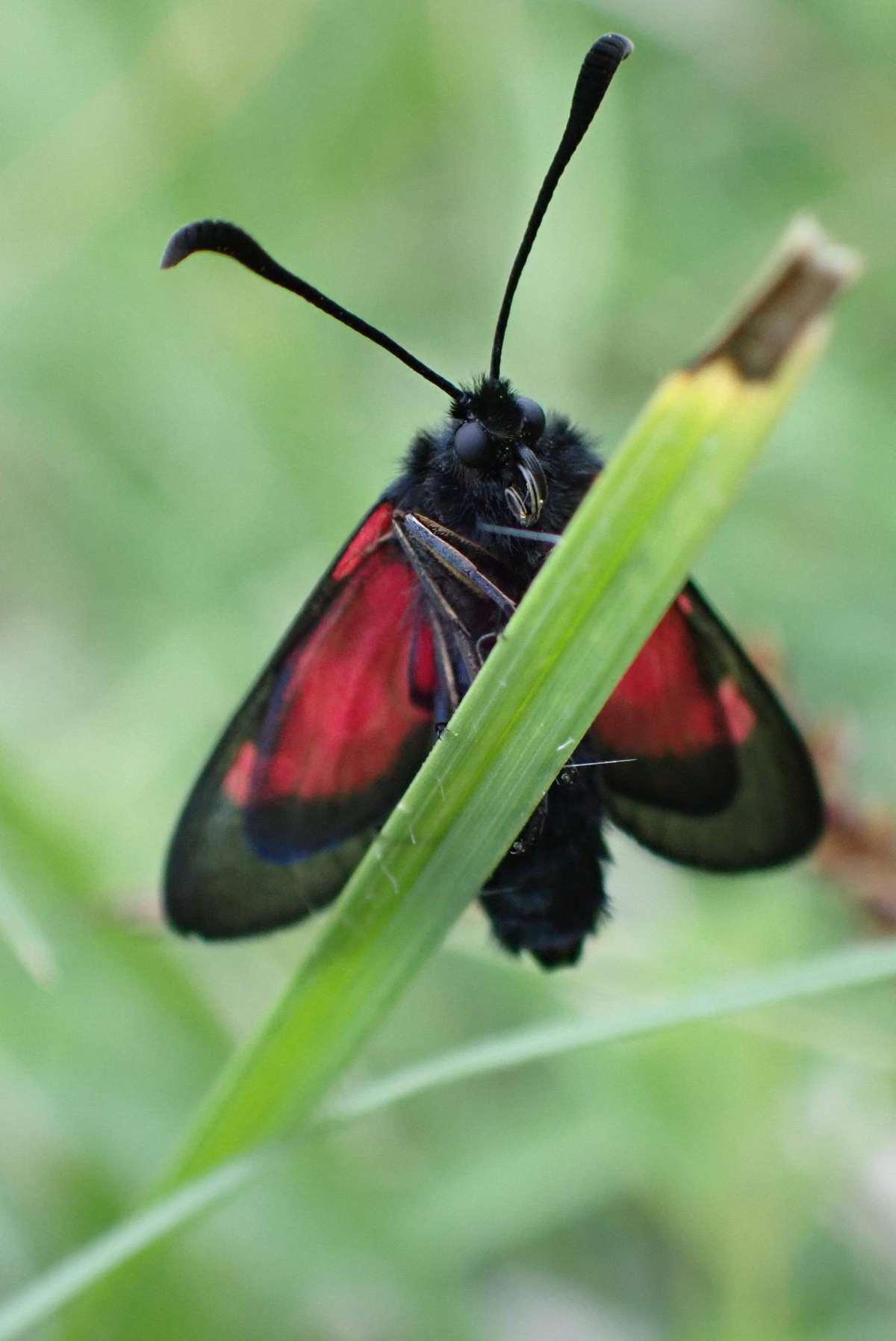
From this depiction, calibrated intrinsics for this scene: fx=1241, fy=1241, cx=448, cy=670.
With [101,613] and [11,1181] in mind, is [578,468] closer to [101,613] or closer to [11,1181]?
[11,1181]

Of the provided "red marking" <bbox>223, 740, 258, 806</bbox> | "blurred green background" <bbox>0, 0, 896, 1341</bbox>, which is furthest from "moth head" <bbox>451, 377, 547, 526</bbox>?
"blurred green background" <bbox>0, 0, 896, 1341</bbox>

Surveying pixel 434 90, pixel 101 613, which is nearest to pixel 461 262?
pixel 434 90

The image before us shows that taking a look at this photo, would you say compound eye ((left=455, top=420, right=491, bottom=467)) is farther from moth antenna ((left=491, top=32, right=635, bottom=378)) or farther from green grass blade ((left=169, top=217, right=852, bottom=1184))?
green grass blade ((left=169, top=217, right=852, bottom=1184))

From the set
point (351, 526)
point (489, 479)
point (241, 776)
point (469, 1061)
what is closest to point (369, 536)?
point (489, 479)

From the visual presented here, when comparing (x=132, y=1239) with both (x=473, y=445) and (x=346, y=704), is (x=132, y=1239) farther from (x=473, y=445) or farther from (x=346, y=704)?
(x=473, y=445)

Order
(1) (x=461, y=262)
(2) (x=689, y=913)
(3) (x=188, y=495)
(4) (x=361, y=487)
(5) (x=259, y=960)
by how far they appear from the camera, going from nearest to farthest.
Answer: (2) (x=689, y=913)
(5) (x=259, y=960)
(4) (x=361, y=487)
(3) (x=188, y=495)
(1) (x=461, y=262)

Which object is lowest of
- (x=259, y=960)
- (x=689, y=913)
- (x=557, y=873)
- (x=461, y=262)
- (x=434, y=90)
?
(x=689, y=913)
